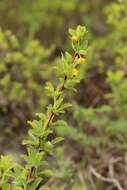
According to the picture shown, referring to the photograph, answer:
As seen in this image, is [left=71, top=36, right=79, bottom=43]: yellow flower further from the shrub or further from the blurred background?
the blurred background

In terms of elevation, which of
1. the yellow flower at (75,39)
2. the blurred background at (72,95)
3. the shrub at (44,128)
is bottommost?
the shrub at (44,128)

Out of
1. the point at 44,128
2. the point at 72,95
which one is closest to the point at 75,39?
the point at 44,128

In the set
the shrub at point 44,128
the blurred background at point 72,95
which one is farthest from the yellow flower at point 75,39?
the blurred background at point 72,95

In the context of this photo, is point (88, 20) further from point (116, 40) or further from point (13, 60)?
point (13, 60)

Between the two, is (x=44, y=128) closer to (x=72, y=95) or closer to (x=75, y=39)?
(x=75, y=39)

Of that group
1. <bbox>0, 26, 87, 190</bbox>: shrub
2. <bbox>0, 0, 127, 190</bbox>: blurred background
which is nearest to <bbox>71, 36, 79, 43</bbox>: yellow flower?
<bbox>0, 26, 87, 190</bbox>: shrub

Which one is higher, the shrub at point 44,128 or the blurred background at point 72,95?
the blurred background at point 72,95

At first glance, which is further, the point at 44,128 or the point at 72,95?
the point at 72,95

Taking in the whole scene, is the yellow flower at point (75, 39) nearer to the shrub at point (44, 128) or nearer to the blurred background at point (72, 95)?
the shrub at point (44, 128)

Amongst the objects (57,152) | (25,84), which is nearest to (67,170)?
(57,152)
